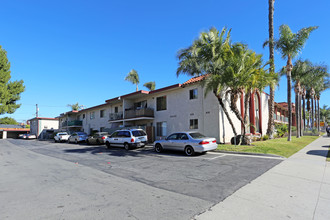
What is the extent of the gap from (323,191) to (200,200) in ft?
11.7

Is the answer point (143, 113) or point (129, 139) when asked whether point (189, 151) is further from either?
point (143, 113)

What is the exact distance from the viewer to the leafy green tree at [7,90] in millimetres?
32156

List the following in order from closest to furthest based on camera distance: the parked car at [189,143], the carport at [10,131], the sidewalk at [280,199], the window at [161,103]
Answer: the sidewalk at [280,199]
the parked car at [189,143]
the window at [161,103]
the carport at [10,131]

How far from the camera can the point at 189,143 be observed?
39.0 ft

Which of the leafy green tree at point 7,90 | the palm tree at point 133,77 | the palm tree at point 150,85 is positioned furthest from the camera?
the palm tree at point 133,77

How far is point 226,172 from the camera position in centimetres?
753

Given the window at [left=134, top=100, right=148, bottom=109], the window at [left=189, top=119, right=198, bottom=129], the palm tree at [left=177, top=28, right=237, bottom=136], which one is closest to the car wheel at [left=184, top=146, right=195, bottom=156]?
the palm tree at [left=177, top=28, right=237, bottom=136]

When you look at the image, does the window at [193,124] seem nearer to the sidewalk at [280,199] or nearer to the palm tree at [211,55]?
the palm tree at [211,55]

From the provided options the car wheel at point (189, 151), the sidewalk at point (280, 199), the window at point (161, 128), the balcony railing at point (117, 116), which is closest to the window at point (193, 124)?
the window at point (161, 128)

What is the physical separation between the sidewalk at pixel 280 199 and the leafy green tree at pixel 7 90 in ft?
128

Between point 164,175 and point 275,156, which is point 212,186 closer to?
point 164,175

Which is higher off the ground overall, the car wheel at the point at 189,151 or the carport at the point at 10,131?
the car wheel at the point at 189,151

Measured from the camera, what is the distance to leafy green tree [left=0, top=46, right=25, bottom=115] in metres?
32.2

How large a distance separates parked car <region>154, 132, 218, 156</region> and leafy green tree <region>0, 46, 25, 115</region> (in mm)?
32771
